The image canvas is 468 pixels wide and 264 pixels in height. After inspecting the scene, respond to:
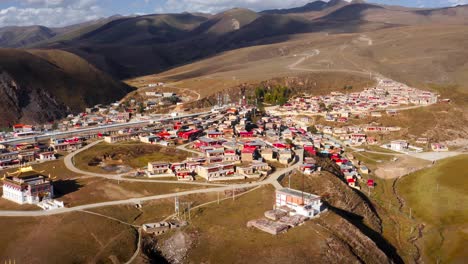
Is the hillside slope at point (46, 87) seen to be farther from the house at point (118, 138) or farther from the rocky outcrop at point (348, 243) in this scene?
the rocky outcrop at point (348, 243)

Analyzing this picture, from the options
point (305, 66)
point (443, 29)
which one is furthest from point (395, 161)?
point (443, 29)

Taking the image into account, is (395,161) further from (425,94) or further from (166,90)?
(166,90)

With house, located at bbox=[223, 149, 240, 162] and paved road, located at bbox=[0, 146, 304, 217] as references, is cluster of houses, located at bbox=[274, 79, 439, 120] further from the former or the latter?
paved road, located at bbox=[0, 146, 304, 217]

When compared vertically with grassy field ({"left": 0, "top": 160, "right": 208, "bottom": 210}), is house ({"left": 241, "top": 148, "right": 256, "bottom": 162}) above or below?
above

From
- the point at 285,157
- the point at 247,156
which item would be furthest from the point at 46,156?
the point at 285,157

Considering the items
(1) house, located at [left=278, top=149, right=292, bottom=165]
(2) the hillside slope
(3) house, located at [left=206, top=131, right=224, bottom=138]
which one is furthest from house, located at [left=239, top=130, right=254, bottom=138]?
(2) the hillside slope

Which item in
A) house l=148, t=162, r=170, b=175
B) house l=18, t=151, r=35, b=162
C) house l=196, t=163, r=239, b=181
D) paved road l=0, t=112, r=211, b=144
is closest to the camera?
house l=196, t=163, r=239, b=181

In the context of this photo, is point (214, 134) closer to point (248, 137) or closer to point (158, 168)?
point (248, 137)
